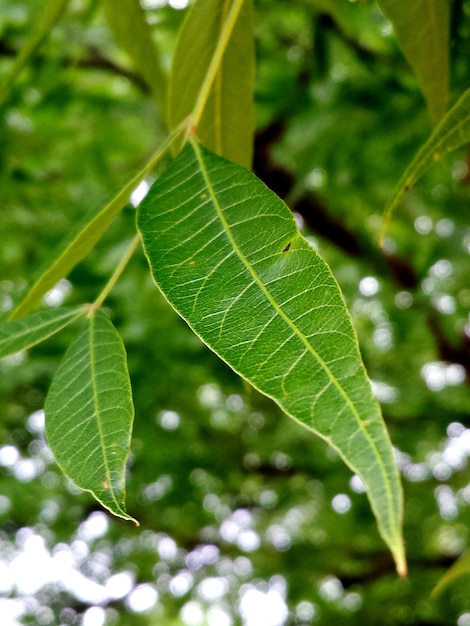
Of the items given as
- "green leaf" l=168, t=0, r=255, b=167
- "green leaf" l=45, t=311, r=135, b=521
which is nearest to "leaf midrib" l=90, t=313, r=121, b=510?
"green leaf" l=45, t=311, r=135, b=521

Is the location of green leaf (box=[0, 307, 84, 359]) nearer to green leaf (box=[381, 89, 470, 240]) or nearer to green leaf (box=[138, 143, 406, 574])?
green leaf (box=[138, 143, 406, 574])

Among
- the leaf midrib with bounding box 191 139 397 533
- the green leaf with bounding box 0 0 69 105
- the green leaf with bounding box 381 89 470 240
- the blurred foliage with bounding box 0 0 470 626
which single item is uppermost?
the green leaf with bounding box 0 0 69 105

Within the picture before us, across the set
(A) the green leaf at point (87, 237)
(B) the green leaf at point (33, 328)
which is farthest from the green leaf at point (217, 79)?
(B) the green leaf at point (33, 328)

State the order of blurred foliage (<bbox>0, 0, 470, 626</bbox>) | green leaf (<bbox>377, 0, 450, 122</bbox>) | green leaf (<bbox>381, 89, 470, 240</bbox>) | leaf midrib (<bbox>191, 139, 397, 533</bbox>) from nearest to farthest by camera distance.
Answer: leaf midrib (<bbox>191, 139, 397, 533</bbox>)
green leaf (<bbox>381, 89, 470, 240</bbox>)
green leaf (<bbox>377, 0, 450, 122</bbox>)
blurred foliage (<bbox>0, 0, 470, 626</bbox>)

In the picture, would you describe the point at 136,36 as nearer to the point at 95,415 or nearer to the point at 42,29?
the point at 42,29

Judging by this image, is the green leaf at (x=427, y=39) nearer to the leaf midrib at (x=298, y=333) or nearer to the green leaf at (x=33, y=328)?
the leaf midrib at (x=298, y=333)

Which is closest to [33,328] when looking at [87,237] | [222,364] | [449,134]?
[87,237]
